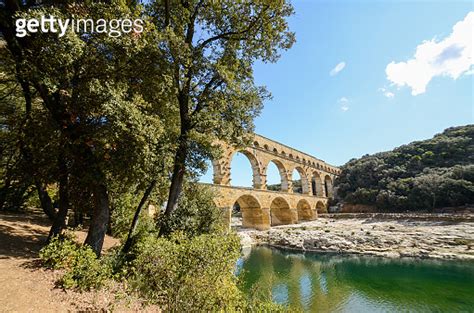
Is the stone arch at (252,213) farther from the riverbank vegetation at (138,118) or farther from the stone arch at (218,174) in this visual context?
the riverbank vegetation at (138,118)

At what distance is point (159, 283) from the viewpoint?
626 cm

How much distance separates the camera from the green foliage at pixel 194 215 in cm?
1028

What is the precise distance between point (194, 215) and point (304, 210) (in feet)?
112

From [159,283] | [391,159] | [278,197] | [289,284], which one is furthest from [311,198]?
[159,283]

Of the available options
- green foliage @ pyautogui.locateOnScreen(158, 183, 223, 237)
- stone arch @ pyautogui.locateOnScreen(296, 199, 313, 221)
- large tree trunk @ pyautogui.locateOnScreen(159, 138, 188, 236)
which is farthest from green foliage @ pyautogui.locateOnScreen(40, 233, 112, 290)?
stone arch @ pyautogui.locateOnScreen(296, 199, 313, 221)

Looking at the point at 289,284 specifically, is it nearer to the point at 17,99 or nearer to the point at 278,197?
the point at 17,99

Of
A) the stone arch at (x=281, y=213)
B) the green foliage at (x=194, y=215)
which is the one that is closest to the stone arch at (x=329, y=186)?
the stone arch at (x=281, y=213)

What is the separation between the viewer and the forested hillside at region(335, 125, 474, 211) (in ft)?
120

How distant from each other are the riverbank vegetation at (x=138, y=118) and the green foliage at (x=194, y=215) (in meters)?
0.10

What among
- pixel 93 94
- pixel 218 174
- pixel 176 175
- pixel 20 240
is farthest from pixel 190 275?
pixel 218 174

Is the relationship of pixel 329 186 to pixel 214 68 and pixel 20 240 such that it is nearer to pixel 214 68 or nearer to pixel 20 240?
pixel 214 68

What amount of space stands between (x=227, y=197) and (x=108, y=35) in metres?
18.6

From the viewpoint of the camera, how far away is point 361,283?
13.0 m

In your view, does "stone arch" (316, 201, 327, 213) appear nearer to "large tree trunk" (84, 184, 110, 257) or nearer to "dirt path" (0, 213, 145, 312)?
"large tree trunk" (84, 184, 110, 257)
